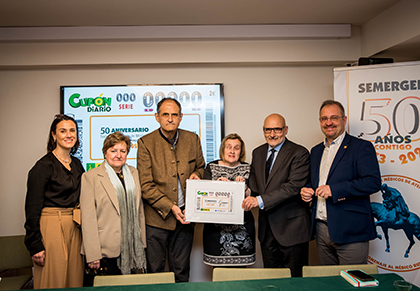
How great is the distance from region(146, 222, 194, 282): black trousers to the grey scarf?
13 centimetres

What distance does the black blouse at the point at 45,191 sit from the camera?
2.64 meters

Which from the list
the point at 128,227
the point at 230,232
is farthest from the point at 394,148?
the point at 128,227

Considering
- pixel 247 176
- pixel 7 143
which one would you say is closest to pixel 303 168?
pixel 247 176

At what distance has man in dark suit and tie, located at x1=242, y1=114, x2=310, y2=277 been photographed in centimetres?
290

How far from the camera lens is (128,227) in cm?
276

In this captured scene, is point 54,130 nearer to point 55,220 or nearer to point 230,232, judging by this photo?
point 55,220

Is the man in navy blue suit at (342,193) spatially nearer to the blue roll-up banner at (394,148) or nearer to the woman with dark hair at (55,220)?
the blue roll-up banner at (394,148)

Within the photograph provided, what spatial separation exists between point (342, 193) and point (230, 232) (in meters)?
1.06

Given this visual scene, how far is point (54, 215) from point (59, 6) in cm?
212

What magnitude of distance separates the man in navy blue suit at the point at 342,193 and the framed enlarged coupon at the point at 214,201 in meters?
0.61

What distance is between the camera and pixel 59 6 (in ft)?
10.7

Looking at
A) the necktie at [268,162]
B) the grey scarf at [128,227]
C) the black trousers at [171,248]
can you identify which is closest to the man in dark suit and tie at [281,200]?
the necktie at [268,162]

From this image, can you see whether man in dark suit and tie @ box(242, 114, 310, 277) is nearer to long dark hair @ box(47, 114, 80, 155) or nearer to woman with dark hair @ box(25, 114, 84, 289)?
woman with dark hair @ box(25, 114, 84, 289)

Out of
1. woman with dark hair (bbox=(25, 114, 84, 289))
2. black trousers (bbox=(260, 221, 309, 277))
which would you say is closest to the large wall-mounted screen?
woman with dark hair (bbox=(25, 114, 84, 289))
